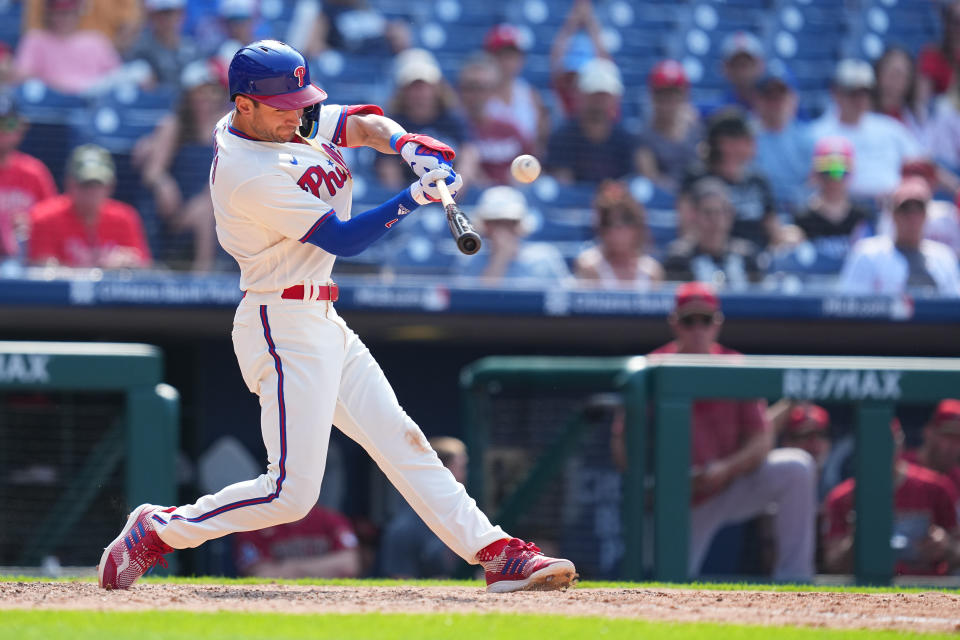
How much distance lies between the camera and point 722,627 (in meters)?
3.29

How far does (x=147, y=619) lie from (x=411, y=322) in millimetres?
3585

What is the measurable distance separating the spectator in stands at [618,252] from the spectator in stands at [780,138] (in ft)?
6.29

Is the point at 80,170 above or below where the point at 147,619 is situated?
above

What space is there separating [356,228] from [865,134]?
6.10 meters

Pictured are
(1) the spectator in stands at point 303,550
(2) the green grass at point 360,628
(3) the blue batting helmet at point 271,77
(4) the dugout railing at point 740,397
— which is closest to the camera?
(2) the green grass at point 360,628

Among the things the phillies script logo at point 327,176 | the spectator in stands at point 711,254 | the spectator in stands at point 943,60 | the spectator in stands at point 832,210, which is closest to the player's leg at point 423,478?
the phillies script logo at point 327,176

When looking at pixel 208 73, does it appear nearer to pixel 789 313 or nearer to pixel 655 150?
pixel 655 150

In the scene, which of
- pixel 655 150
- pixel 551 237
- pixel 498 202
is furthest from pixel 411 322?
pixel 655 150

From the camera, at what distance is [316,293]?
12.3 ft

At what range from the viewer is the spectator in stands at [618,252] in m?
6.89

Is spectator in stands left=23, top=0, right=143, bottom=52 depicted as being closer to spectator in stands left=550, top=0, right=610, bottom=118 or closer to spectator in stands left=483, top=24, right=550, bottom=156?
spectator in stands left=483, top=24, right=550, bottom=156

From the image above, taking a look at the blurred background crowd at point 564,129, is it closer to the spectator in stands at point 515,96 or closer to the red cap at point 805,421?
the spectator in stands at point 515,96

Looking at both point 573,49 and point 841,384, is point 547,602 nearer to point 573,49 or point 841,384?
point 841,384

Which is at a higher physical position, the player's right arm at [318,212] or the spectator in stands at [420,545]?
the player's right arm at [318,212]
